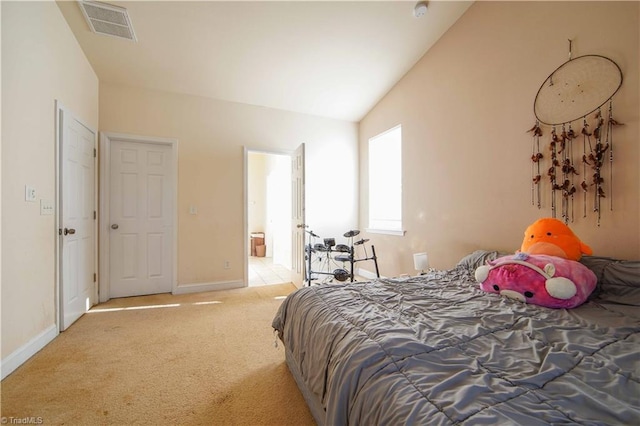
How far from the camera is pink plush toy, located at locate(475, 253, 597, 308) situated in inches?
55.0

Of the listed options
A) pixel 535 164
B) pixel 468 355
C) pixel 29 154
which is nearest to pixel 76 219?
pixel 29 154

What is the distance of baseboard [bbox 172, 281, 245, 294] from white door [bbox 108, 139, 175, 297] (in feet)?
0.55

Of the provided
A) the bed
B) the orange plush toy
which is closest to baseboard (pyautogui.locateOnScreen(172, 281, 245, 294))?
the bed

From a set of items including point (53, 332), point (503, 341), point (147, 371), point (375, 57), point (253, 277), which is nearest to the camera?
point (503, 341)

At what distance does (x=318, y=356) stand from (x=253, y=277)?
11.4 feet

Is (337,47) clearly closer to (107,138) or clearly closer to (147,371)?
(107,138)

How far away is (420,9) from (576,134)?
5.78 ft

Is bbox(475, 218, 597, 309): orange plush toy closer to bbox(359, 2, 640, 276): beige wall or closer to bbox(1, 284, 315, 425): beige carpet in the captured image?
bbox(359, 2, 640, 276): beige wall

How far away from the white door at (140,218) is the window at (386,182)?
2925 mm

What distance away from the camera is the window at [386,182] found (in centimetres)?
374

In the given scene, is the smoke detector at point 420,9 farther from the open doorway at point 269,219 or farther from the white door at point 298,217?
the open doorway at point 269,219

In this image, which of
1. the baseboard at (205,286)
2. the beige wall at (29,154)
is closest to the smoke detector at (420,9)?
the beige wall at (29,154)

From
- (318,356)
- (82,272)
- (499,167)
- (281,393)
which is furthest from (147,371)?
(499,167)

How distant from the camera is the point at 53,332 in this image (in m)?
2.18
